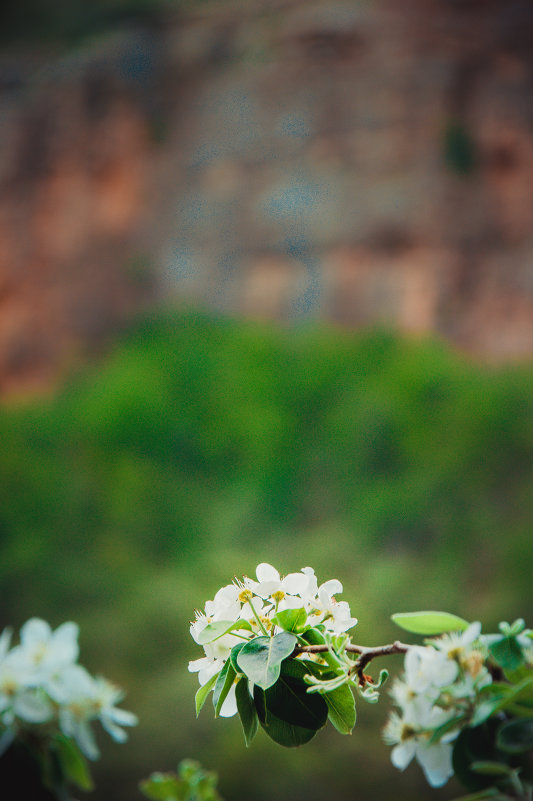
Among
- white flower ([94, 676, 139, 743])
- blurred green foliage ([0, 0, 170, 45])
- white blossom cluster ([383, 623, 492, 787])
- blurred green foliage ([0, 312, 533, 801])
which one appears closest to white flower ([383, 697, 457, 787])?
white blossom cluster ([383, 623, 492, 787])

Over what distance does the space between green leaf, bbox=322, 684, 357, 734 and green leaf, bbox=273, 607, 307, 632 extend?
5 centimetres

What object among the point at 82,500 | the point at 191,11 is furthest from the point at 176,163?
the point at 82,500

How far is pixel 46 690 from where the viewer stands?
0.61m

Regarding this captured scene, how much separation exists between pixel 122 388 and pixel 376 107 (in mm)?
2297

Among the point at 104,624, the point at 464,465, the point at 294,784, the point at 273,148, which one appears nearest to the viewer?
the point at 294,784

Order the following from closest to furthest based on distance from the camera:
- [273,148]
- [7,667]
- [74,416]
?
1. [7,667]
2. [74,416]
3. [273,148]

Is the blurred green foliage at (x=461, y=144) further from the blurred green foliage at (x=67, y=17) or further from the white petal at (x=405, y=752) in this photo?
the white petal at (x=405, y=752)

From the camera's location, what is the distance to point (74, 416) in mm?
4422

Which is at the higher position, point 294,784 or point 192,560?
point 192,560

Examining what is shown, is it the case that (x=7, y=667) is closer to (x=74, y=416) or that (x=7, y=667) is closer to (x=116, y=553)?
(x=116, y=553)

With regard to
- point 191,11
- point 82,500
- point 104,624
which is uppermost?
point 191,11

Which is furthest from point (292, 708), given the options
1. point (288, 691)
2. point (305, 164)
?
point (305, 164)

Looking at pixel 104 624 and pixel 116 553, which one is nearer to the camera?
pixel 104 624

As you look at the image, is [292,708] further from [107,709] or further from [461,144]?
[461,144]
